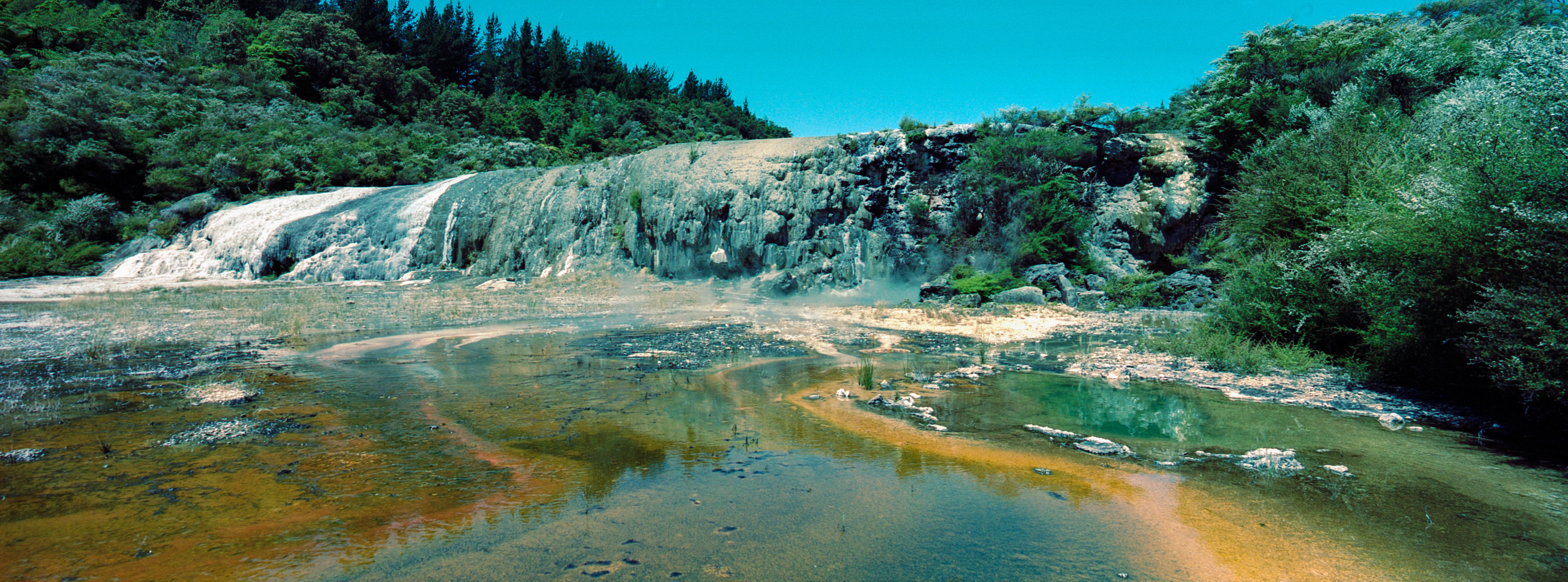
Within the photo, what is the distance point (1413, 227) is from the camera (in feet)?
27.8

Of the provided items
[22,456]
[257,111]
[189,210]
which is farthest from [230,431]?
[257,111]

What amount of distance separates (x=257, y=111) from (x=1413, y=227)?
53388 millimetres

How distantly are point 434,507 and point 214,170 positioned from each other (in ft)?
130

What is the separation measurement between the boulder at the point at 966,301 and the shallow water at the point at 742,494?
37.5 ft

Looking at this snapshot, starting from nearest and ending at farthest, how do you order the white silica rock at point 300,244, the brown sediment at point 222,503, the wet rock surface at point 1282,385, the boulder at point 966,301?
the brown sediment at point 222,503, the wet rock surface at point 1282,385, the boulder at point 966,301, the white silica rock at point 300,244

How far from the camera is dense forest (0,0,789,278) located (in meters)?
30.5

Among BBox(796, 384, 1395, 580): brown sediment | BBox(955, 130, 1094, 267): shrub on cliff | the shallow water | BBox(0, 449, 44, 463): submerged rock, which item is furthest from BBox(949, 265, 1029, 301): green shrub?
BBox(0, 449, 44, 463): submerged rock

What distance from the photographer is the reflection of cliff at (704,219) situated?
1013 inches

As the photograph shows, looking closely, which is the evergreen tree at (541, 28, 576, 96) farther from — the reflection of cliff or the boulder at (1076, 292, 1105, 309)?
the boulder at (1076, 292, 1105, 309)

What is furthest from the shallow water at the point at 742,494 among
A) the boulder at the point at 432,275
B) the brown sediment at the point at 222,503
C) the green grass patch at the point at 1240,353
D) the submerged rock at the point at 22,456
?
the boulder at the point at 432,275

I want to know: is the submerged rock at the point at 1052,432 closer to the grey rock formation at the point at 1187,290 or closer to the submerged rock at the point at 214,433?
the submerged rock at the point at 214,433

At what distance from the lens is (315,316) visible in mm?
16516

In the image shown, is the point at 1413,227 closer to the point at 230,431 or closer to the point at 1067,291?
the point at 1067,291

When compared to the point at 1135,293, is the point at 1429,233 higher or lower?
higher
